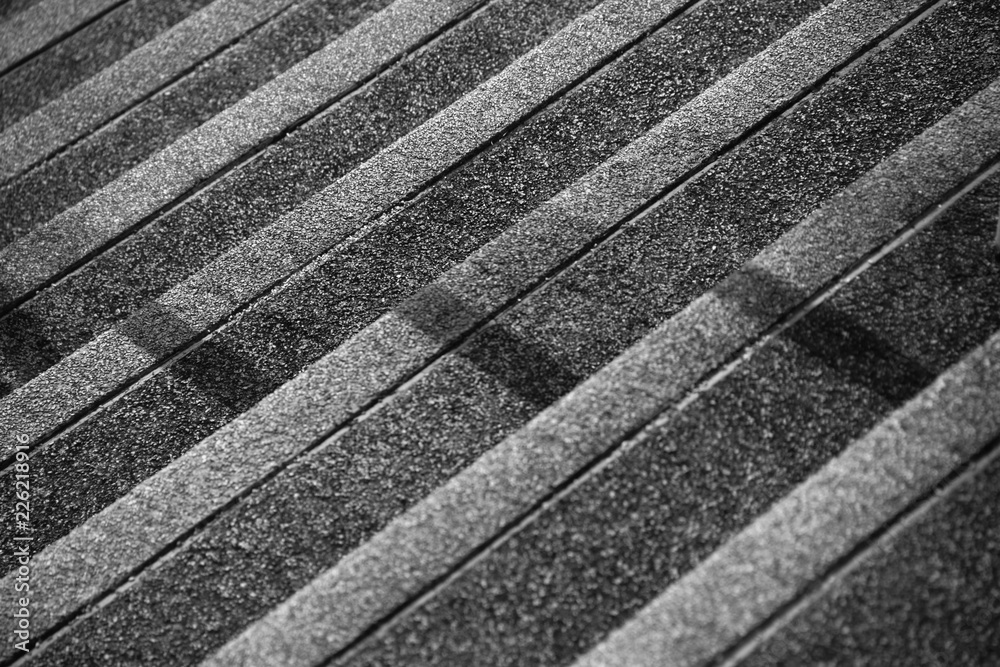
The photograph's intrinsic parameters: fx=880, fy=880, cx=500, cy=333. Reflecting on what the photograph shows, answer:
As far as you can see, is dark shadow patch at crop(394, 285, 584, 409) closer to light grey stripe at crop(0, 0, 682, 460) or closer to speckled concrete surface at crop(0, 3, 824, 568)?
speckled concrete surface at crop(0, 3, 824, 568)

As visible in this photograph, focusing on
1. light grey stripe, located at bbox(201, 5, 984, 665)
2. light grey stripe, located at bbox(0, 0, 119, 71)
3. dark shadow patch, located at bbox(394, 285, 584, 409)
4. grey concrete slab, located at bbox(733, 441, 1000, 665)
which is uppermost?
light grey stripe, located at bbox(0, 0, 119, 71)

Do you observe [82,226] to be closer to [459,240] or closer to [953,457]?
[459,240]

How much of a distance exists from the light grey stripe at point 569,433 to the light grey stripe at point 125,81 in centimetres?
213

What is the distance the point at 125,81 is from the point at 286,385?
7.17 feet

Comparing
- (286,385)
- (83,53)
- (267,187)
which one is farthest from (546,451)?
(83,53)

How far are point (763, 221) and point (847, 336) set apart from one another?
586mm

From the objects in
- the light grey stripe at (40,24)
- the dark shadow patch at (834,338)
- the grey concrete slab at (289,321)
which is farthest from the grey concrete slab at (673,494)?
the light grey stripe at (40,24)

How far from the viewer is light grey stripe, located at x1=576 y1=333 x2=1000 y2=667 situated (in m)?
2.68

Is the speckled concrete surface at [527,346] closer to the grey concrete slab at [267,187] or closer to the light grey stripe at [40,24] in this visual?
the grey concrete slab at [267,187]

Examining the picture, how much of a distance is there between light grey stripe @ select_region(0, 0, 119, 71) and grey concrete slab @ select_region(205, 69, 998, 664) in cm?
361

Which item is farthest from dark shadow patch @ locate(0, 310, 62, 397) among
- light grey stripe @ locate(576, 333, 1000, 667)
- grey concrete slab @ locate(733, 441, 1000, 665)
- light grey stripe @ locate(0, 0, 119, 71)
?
grey concrete slab @ locate(733, 441, 1000, 665)

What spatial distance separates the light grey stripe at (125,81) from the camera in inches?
173

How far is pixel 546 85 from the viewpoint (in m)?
4.01

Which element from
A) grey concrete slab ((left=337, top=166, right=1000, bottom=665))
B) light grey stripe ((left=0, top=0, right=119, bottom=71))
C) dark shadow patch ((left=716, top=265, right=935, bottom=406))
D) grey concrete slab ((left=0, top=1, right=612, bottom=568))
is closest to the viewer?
grey concrete slab ((left=337, top=166, right=1000, bottom=665))
